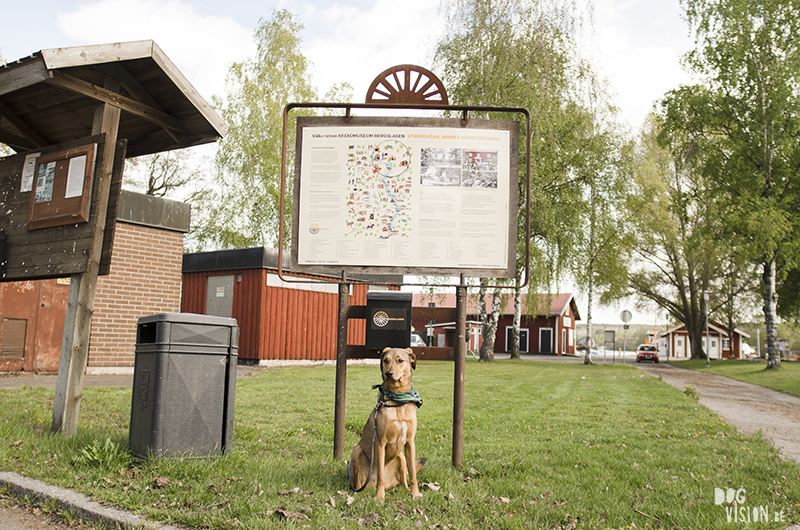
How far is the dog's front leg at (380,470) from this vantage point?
13.0ft

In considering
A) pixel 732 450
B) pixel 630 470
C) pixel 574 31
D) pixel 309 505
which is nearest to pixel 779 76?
pixel 574 31

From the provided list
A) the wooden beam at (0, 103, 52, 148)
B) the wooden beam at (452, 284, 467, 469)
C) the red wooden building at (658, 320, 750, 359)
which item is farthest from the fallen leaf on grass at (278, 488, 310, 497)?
the red wooden building at (658, 320, 750, 359)

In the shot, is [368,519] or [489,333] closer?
[368,519]

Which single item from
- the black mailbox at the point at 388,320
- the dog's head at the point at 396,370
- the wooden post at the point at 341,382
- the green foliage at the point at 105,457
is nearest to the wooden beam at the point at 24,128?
the green foliage at the point at 105,457

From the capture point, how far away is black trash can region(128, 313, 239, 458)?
4465mm

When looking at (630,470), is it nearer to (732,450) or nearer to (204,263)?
(732,450)

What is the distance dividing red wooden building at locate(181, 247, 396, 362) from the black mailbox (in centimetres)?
1284

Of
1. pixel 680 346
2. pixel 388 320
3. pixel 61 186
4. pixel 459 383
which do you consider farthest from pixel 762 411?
pixel 680 346

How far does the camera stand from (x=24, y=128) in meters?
7.06

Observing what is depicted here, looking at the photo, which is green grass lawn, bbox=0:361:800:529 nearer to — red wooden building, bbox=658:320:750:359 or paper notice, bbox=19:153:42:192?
paper notice, bbox=19:153:42:192

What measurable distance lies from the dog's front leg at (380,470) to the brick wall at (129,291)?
32.4ft

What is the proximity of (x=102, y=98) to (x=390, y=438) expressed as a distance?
4586mm

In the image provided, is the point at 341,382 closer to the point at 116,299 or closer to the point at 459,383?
the point at 459,383

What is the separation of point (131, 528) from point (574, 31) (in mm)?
20825
